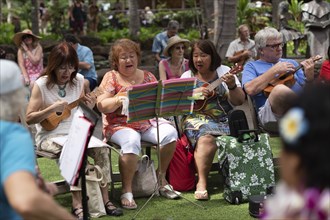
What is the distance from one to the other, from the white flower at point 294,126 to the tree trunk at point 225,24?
10.8 meters

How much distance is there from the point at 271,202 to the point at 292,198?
0.12 meters

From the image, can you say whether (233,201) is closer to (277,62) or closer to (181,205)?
(181,205)

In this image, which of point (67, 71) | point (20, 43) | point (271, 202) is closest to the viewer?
point (271, 202)

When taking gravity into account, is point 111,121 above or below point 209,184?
above

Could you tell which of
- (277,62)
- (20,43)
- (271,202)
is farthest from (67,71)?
(20,43)

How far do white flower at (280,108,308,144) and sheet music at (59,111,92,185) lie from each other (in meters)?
1.96

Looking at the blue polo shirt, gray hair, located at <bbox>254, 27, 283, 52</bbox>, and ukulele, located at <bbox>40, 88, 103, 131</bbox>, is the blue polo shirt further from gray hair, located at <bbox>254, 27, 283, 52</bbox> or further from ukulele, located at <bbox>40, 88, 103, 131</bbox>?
gray hair, located at <bbox>254, 27, 283, 52</bbox>

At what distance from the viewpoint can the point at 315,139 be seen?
→ 6.11ft

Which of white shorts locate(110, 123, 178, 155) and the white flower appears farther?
white shorts locate(110, 123, 178, 155)

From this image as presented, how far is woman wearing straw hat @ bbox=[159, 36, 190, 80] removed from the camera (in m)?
8.74

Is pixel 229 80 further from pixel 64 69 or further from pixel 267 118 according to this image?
pixel 64 69

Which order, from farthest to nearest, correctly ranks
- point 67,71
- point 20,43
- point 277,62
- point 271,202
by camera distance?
point 20,43 < point 277,62 < point 67,71 < point 271,202

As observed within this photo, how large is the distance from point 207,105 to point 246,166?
0.75 meters

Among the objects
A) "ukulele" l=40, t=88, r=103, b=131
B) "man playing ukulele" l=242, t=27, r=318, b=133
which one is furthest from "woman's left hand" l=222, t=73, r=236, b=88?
"ukulele" l=40, t=88, r=103, b=131
